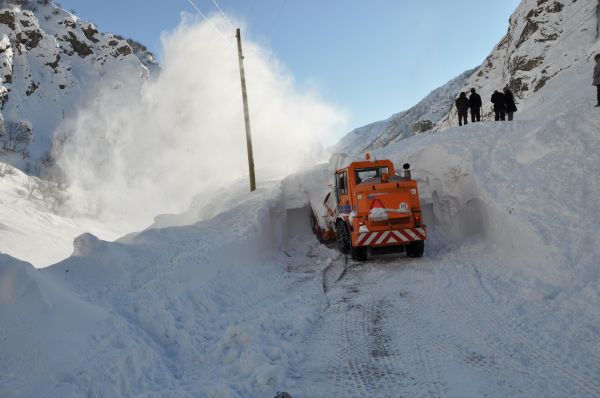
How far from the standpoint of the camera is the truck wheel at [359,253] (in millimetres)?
10445

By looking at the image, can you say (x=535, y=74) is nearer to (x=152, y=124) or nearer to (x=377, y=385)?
(x=377, y=385)

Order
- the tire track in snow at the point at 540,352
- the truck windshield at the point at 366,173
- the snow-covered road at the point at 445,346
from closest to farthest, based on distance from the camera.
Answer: the tire track in snow at the point at 540,352 < the snow-covered road at the point at 445,346 < the truck windshield at the point at 366,173

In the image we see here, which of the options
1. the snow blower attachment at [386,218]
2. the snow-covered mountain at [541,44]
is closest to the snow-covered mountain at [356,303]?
the snow blower attachment at [386,218]

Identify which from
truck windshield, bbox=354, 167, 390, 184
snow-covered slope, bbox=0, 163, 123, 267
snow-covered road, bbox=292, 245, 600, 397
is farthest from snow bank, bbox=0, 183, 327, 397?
snow-covered slope, bbox=0, 163, 123, 267

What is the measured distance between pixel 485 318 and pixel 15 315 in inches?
217

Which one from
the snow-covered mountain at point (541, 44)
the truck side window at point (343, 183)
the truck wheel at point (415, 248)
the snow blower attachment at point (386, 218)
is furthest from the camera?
the snow-covered mountain at point (541, 44)

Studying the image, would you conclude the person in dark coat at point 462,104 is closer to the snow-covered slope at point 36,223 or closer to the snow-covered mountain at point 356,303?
the snow-covered mountain at point 356,303

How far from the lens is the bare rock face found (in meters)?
32.3

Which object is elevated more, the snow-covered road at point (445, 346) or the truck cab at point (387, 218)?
the truck cab at point (387, 218)

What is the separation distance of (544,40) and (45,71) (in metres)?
49.0

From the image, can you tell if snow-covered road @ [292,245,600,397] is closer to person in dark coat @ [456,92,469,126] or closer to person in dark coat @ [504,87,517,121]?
person in dark coat @ [504,87,517,121]

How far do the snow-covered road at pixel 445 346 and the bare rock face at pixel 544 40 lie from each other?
25321mm

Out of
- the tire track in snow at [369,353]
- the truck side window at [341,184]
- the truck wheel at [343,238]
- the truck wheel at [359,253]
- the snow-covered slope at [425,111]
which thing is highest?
the snow-covered slope at [425,111]

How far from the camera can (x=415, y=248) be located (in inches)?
401
